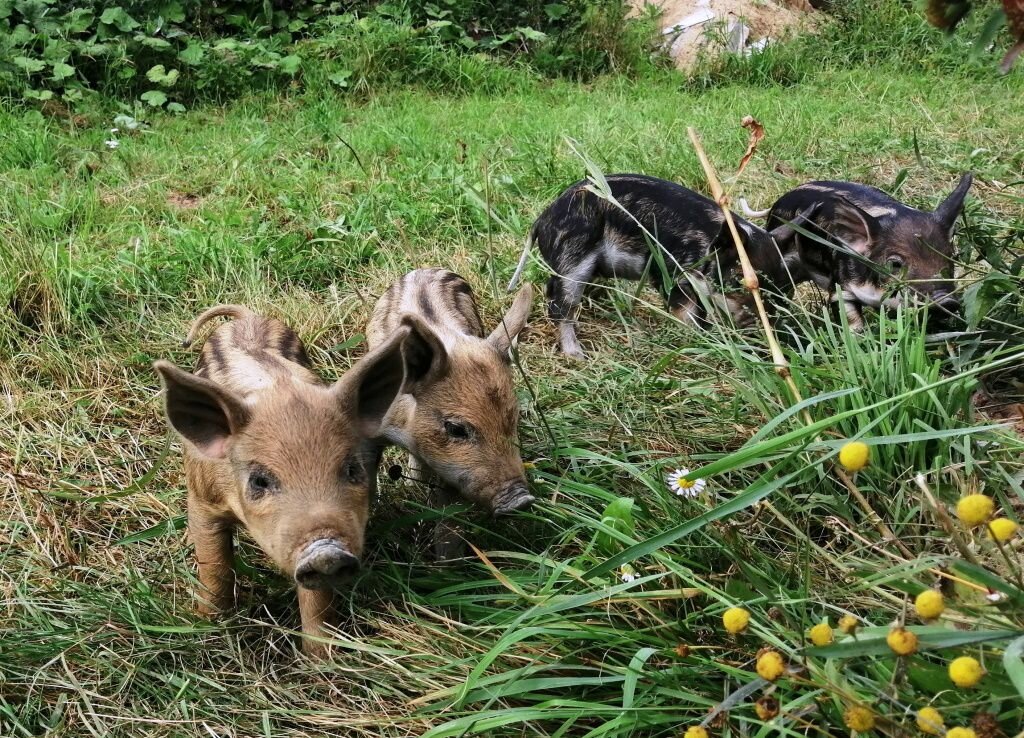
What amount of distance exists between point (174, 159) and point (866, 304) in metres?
4.28

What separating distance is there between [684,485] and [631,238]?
2.57 m

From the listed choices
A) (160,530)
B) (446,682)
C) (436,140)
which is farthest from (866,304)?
(436,140)

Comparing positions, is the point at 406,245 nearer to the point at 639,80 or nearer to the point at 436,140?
the point at 436,140

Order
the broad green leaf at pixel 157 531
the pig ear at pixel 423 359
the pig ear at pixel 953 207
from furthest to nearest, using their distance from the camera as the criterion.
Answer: the pig ear at pixel 953 207, the pig ear at pixel 423 359, the broad green leaf at pixel 157 531

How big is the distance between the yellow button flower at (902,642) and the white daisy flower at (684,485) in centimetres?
93

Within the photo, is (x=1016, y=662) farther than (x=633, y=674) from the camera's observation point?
No

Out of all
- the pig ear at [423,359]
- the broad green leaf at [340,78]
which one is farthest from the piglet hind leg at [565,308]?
the broad green leaf at [340,78]

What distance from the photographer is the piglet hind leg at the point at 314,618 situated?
2672mm

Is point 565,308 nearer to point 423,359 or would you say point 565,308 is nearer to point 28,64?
point 423,359

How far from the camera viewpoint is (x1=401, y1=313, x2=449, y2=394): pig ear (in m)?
3.16

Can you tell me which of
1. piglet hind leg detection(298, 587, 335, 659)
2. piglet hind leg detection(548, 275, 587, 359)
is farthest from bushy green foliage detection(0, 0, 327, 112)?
piglet hind leg detection(298, 587, 335, 659)

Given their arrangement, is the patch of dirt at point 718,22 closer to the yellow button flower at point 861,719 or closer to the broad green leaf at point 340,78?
the broad green leaf at point 340,78

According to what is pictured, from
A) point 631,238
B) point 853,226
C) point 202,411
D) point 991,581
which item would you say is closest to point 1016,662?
point 991,581

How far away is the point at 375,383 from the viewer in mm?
2887
